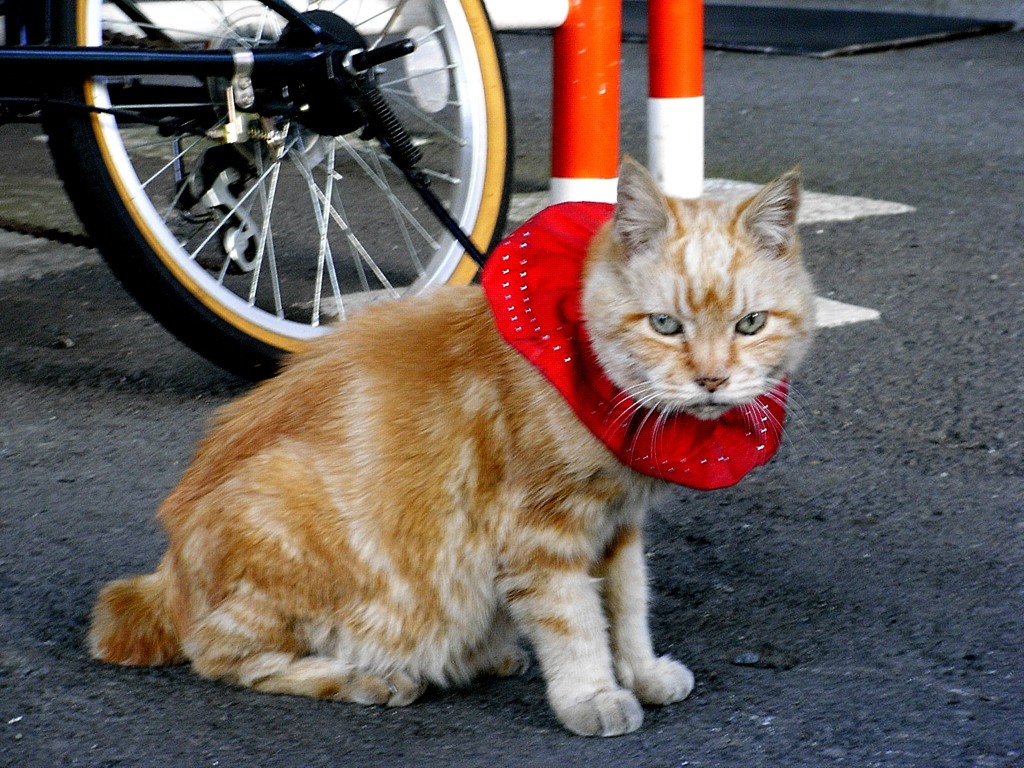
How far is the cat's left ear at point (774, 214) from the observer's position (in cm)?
208

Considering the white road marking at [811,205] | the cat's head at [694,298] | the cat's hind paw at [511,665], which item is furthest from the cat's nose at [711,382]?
the white road marking at [811,205]

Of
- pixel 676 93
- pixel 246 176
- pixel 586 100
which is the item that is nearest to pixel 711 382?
pixel 246 176

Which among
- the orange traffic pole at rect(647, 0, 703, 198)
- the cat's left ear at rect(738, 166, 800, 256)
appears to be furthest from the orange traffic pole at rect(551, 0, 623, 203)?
the cat's left ear at rect(738, 166, 800, 256)

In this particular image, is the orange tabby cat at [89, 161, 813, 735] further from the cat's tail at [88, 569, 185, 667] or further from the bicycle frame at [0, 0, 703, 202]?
the bicycle frame at [0, 0, 703, 202]

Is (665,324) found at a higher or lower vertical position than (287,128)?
lower

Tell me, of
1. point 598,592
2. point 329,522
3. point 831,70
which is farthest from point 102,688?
point 831,70

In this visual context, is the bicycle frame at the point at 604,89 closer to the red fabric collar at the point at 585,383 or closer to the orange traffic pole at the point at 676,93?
the orange traffic pole at the point at 676,93

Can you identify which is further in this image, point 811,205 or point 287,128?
point 811,205

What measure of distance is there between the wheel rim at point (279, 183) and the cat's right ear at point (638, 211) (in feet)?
4.50

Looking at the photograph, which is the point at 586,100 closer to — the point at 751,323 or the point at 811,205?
the point at 811,205

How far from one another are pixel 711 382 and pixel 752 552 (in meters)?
0.74

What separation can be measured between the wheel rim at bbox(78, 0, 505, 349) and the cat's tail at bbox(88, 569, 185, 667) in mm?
988

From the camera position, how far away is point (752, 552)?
2.66 metres

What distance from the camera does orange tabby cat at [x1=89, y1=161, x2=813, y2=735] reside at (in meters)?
2.07
